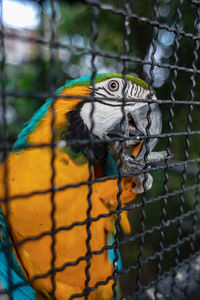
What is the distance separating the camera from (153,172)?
923 mm

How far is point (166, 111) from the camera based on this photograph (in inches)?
35.9

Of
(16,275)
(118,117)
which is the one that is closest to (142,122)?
(118,117)

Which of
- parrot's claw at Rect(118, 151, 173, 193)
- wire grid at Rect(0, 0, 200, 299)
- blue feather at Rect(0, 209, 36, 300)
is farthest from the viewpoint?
blue feather at Rect(0, 209, 36, 300)

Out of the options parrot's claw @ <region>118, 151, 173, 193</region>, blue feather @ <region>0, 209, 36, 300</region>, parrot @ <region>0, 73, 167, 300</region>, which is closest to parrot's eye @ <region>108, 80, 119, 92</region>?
parrot @ <region>0, 73, 167, 300</region>

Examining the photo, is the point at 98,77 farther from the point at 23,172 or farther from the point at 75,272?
the point at 75,272

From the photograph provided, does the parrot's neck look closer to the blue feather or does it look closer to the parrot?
the parrot

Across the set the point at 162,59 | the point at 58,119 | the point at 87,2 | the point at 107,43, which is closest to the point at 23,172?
the point at 58,119

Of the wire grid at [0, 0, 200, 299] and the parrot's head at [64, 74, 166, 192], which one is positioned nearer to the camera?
the wire grid at [0, 0, 200, 299]

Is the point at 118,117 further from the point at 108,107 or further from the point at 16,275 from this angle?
the point at 16,275

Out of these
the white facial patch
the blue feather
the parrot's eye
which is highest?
the parrot's eye

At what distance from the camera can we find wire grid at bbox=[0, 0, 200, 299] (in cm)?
37

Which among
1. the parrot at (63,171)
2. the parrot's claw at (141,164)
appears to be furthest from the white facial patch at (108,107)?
the parrot's claw at (141,164)

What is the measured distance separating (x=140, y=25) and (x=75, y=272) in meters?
1.14

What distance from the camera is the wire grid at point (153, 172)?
368 mm
